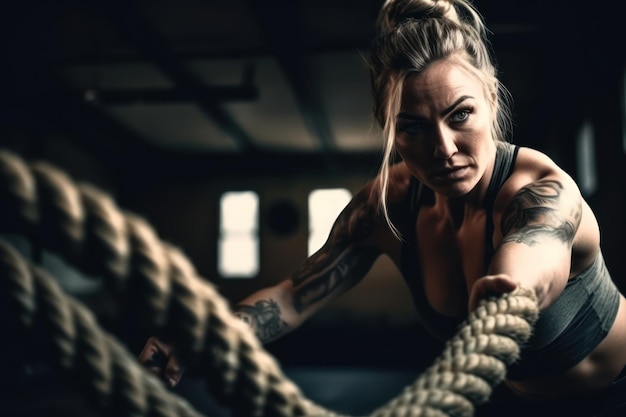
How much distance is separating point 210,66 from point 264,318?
13.6ft

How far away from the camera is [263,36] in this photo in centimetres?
407

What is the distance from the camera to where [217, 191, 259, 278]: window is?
7668 mm

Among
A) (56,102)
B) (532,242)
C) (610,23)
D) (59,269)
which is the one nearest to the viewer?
(532,242)

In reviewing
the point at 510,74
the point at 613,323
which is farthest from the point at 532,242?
the point at 510,74

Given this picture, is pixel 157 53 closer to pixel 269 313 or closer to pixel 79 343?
pixel 269 313

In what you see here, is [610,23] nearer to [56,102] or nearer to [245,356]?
[245,356]

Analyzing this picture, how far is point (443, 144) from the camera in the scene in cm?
73

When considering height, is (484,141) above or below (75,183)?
above

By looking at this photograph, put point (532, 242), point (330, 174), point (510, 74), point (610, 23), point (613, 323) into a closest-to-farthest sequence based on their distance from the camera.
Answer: point (532, 242) < point (613, 323) < point (610, 23) < point (510, 74) < point (330, 174)

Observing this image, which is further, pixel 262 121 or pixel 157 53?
pixel 262 121

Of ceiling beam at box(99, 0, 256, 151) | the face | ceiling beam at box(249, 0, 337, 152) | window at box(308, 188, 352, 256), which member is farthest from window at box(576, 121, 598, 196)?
the face

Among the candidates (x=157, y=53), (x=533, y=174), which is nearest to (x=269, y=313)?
(x=533, y=174)

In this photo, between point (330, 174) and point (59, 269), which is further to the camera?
point (330, 174)

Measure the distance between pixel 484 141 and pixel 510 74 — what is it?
14.2 feet
